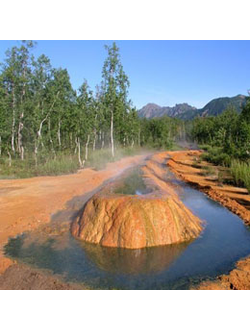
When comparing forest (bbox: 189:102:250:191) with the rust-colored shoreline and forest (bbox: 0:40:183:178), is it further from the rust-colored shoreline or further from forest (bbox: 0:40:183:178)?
forest (bbox: 0:40:183:178)

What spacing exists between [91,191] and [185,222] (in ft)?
18.5

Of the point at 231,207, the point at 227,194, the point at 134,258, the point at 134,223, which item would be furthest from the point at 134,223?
the point at 227,194

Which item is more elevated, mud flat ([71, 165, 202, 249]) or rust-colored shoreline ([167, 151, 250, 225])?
mud flat ([71, 165, 202, 249])

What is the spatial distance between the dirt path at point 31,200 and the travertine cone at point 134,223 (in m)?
1.79

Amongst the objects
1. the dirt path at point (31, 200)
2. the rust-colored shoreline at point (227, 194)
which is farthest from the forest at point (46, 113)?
the rust-colored shoreline at point (227, 194)

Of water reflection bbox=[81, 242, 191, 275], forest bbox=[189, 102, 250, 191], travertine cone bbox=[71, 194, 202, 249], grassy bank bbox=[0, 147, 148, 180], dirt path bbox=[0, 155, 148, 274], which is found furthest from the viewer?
grassy bank bbox=[0, 147, 148, 180]

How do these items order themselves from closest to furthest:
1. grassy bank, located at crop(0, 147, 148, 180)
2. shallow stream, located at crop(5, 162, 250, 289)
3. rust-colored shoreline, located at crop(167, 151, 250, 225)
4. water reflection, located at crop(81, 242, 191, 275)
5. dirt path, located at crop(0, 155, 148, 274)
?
shallow stream, located at crop(5, 162, 250, 289)
water reflection, located at crop(81, 242, 191, 275)
dirt path, located at crop(0, 155, 148, 274)
rust-colored shoreline, located at crop(167, 151, 250, 225)
grassy bank, located at crop(0, 147, 148, 180)

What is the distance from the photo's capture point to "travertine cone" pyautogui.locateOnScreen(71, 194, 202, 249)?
21.6 ft

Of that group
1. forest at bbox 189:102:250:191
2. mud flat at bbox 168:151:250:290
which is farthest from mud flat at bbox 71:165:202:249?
forest at bbox 189:102:250:191

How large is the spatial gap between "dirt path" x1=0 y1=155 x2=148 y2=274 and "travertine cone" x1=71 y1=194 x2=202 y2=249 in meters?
1.79

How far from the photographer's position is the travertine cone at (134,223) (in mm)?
6578

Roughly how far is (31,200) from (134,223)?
17.8 feet

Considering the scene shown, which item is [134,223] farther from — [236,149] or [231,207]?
[236,149]
